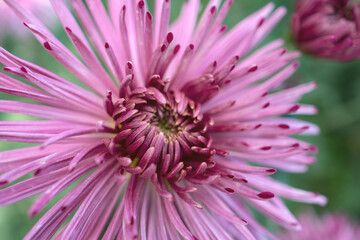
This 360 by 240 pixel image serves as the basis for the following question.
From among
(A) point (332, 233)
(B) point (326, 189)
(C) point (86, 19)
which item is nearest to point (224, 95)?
(C) point (86, 19)

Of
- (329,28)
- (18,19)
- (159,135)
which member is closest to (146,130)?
(159,135)

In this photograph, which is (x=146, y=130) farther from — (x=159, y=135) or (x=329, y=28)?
(x=329, y=28)

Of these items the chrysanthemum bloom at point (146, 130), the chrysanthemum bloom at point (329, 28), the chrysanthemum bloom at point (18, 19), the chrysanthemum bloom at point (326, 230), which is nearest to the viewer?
the chrysanthemum bloom at point (146, 130)

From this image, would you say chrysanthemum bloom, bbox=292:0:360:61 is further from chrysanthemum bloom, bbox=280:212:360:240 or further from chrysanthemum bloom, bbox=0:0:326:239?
chrysanthemum bloom, bbox=280:212:360:240

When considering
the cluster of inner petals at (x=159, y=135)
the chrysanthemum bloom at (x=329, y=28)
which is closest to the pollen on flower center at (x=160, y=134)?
the cluster of inner petals at (x=159, y=135)

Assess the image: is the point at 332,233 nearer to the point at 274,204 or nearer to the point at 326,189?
the point at 326,189

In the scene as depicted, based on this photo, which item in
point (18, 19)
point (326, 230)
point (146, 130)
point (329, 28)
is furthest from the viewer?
point (18, 19)

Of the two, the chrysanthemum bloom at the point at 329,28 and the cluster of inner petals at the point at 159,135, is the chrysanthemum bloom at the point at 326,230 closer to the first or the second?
the chrysanthemum bloom at the point at 329,28
